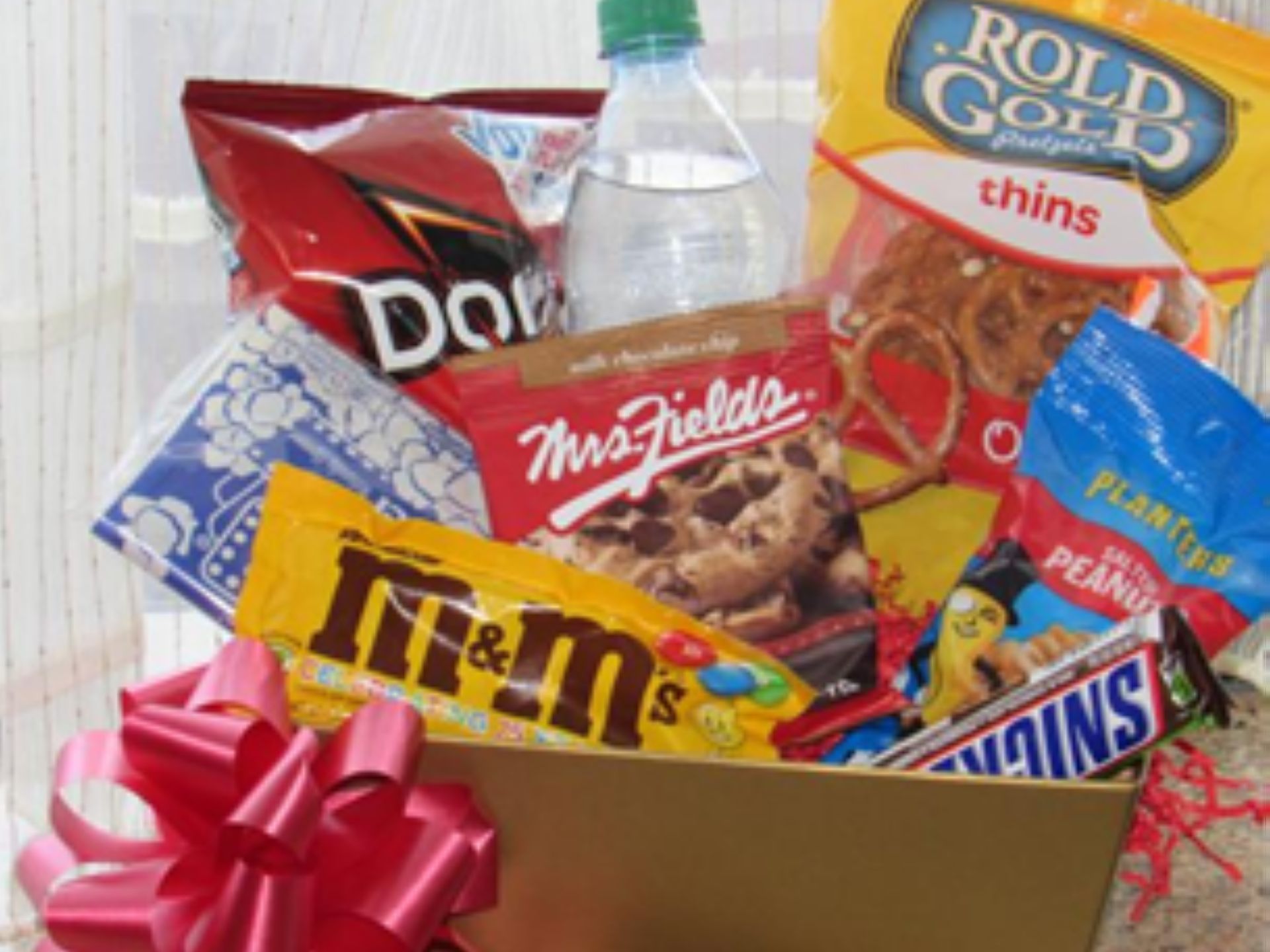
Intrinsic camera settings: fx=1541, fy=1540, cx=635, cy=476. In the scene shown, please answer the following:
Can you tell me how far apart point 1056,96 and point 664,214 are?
0.22 meters

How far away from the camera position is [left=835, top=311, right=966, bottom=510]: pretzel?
0.85 m

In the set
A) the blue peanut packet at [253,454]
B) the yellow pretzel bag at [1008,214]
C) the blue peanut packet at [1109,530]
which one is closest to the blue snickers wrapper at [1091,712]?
the blue peanut packet at [1109,530]

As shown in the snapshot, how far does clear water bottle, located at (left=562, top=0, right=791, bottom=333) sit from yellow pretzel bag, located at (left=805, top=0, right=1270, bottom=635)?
73 millimetres

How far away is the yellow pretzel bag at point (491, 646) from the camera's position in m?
0.70

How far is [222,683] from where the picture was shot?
2.09 ft

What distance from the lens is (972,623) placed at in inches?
29.7

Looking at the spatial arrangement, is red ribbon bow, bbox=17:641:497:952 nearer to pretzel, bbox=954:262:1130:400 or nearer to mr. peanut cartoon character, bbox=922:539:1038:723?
mr. peanut cartoon character, bbox=922:539:1038:723

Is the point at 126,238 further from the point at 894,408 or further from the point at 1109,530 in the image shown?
the point at 1109,530

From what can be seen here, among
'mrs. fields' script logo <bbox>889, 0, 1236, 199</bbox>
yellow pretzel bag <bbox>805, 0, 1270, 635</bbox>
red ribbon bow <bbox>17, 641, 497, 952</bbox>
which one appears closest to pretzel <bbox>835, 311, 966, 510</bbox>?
yellow pretzel bag <bbox>805, 0, 1270, 635</bbox>

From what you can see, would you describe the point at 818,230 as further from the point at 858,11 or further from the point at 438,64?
the point at 438,64

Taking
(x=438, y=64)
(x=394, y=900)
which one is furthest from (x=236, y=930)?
(x=438, y=64)

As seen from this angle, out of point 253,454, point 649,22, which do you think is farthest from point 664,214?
point 253,454

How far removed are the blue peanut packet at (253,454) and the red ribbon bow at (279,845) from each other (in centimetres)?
15

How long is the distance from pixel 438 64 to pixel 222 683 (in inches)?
20.0
